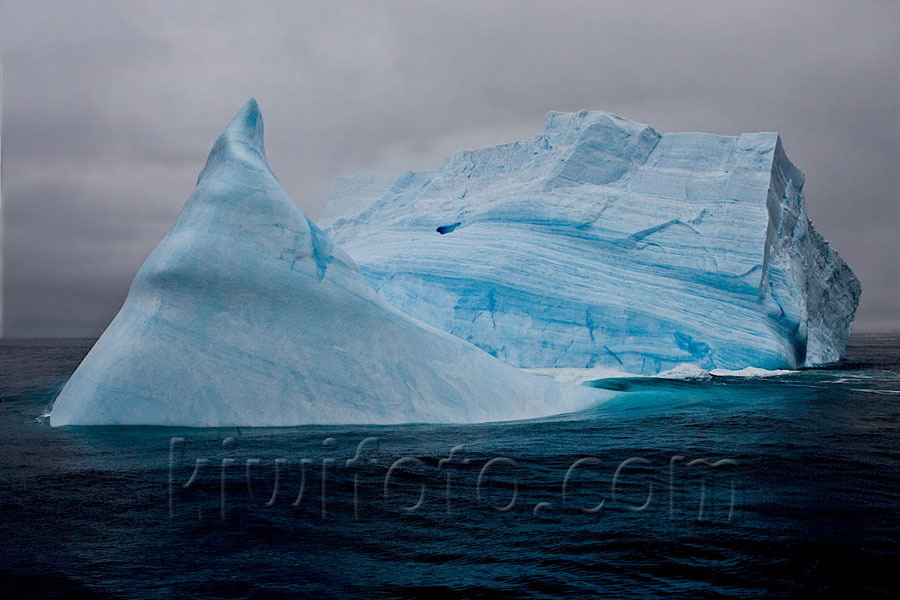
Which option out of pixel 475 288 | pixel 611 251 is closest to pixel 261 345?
pixel 475 288

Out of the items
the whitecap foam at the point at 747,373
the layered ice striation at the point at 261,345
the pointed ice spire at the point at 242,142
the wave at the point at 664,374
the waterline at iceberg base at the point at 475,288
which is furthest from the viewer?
the whitecap foam at the point at 747,373

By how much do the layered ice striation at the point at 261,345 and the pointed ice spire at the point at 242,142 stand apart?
0.46 feet

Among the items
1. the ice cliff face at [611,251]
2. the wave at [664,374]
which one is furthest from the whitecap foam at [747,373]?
the ice cliff face at [611,251]

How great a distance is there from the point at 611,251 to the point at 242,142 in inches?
380

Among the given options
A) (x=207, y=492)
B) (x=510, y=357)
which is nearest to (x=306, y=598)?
(x=207, y=492)

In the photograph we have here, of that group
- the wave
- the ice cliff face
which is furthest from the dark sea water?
the ice cliff face

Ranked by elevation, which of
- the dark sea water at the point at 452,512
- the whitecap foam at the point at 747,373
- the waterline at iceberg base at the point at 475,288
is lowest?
the dark sea water at the point at 452,512

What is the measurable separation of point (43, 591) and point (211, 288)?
15.8 feet

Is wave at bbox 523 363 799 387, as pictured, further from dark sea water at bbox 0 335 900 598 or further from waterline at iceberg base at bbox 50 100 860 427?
dark sea water at bbox 0 335 900 598

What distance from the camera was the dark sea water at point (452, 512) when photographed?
318cm

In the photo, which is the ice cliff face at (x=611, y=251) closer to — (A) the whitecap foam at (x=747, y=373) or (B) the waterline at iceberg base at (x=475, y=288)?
(B) the waterline at iceberg base at (x=475, y=288)

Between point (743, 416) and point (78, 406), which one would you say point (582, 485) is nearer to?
point (743, 416)

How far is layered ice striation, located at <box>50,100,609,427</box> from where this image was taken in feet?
22.9

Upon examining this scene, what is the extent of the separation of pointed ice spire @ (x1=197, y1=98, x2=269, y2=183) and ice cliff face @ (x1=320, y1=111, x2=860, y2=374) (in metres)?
6.12
